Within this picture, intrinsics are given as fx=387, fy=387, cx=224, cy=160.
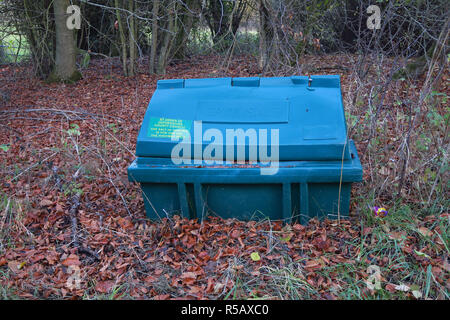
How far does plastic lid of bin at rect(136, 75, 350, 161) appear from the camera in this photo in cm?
307

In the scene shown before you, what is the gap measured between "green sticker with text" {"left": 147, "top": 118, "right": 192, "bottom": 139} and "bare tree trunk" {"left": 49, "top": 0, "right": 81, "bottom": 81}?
247 inches

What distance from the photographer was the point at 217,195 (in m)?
3.26

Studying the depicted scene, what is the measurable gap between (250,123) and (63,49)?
269 inches

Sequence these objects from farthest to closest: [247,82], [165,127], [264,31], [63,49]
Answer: [63,49] < [264,31] < [247,82] < [165,127]

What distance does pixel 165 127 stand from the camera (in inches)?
127

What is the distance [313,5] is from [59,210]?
21.2 ft

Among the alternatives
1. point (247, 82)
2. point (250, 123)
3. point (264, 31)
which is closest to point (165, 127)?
point (250, 123)

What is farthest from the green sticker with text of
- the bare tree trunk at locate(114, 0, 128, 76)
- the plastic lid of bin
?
the bare tree trunk at locate(114, 0, 128, 76)

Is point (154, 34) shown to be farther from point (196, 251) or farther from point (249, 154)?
point (196, 251)

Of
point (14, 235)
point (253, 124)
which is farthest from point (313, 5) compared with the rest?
point (14, 235)

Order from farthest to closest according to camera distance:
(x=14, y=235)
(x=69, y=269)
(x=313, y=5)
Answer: (x=313, y=5), (x=14, y=235), (x=69, y=269)

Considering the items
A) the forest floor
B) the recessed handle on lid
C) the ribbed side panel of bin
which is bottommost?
the forest floor

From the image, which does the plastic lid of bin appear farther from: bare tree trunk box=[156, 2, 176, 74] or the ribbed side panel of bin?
bare tree trunk box=[156, 2, 176, 74]

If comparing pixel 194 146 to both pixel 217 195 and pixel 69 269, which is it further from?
pixel 69 269
